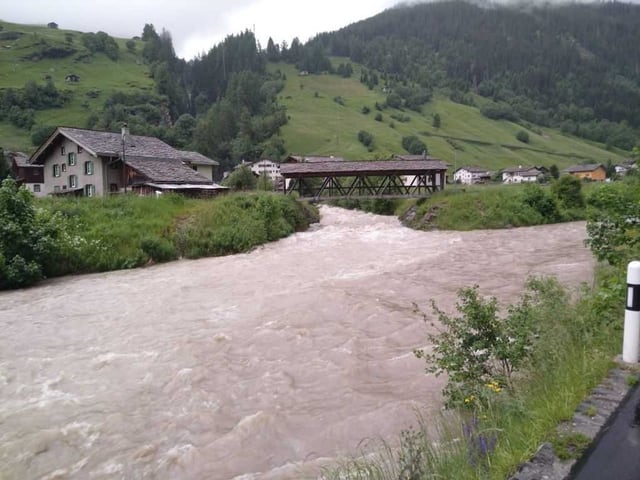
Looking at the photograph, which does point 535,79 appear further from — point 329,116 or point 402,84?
point 329,116

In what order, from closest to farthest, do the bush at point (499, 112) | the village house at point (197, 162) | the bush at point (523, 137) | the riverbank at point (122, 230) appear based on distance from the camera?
the riverbank at point (122, 230) < the village house at point (197, 162) < the bush at point (523, 137) < the bush at point (499, 112)

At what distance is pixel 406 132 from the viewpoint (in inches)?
4451

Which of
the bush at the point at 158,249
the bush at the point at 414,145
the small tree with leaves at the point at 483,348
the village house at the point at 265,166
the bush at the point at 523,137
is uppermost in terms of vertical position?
the bush at the point at 523,137

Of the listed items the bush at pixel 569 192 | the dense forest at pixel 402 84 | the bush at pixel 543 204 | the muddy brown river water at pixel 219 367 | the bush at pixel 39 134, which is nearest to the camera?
the muddy brown river water at pixel 219 367

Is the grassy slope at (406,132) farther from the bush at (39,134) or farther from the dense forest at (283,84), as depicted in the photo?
the bush at (39,134)

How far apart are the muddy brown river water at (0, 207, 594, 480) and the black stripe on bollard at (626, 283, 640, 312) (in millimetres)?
2459

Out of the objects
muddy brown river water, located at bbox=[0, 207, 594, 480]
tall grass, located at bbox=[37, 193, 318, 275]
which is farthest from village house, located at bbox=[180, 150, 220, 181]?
muddy brown river water, located at bbox=[0, 207, 594, 480]

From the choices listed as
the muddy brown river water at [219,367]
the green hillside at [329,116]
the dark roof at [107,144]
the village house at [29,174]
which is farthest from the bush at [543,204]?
the green hillside at [329,116]

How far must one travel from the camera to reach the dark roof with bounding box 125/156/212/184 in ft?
118

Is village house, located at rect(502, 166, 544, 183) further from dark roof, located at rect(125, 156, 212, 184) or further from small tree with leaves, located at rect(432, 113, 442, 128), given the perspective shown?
dark roof, located at rect(125, 156, 212, 184)

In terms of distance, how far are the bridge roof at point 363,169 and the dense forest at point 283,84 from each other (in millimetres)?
55410

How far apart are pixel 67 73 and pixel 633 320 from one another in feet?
448

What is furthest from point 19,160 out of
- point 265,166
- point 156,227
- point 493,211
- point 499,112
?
point 499,112

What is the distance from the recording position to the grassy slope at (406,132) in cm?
10056
